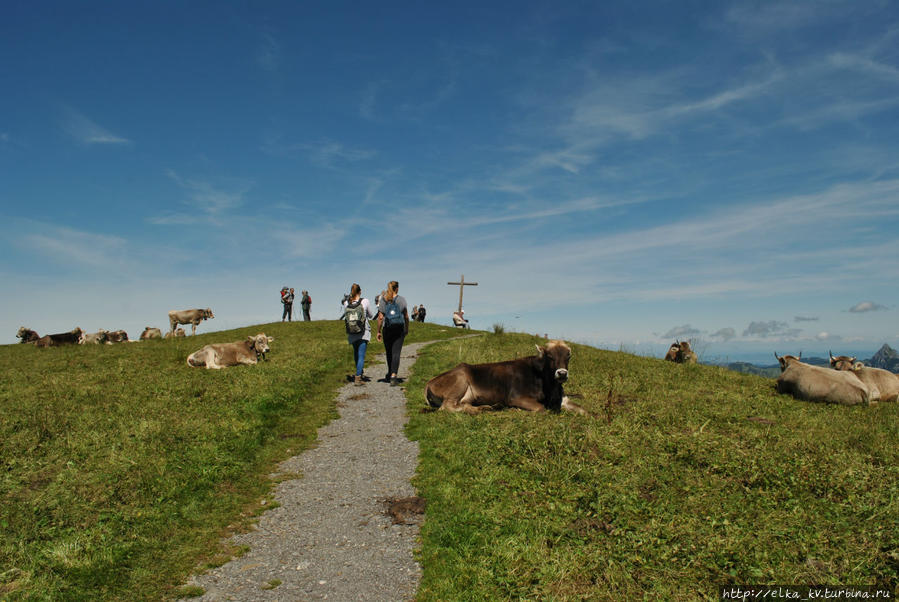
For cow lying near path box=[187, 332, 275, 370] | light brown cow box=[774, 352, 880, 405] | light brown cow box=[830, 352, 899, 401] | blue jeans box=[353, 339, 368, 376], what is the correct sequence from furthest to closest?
cow lying near path box=[187, 332, 275, 370]
blue jeans box=[353, 339, 368, 376]
light brown cow box=[830, 352, 899, 401]
light brown cow box=[774, 352, 880, 405]

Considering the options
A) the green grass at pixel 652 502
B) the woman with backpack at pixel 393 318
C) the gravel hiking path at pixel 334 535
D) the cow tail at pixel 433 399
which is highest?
the woman with backpack at pixel 393 318

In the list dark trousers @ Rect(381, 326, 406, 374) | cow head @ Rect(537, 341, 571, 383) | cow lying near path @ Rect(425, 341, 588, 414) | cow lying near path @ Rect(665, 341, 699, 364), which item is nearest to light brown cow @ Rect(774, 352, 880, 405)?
cow lying near path @ Rect(425, 341, 588, 414)

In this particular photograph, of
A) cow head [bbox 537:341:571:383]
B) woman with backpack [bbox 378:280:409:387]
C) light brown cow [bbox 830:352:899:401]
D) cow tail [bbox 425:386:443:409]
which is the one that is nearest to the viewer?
cow head [bbox 537:341:571:383]

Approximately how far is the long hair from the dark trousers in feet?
3.50

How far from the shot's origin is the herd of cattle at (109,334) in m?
38.0

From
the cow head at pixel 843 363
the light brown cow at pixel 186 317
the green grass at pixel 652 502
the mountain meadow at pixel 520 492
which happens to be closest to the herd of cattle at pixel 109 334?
the light brown cow at pixel 186 317

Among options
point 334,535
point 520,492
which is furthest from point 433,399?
point 334,535

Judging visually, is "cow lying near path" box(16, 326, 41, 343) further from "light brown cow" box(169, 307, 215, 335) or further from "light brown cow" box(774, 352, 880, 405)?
"light brown cow" box(774, 352, 880, 405)

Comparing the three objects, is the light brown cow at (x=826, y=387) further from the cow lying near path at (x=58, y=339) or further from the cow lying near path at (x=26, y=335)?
the cow lying near path at (x=26, y=335)

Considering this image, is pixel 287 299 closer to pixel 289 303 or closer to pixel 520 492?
pixel 289 303

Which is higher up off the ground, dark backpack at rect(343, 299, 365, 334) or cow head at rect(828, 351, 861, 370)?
dark backpack at rect(343, 299, 365, 334)

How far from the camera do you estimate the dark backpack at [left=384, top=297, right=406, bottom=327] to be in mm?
17031

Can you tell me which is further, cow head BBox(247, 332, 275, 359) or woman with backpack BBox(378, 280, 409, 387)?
cow head BBox(247, 332, 275, 359)

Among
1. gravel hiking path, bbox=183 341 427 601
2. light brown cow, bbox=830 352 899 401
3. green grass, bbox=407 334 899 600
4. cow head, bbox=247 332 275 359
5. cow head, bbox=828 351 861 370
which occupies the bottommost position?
gravel hiking path, bbox=183 341 427 601
